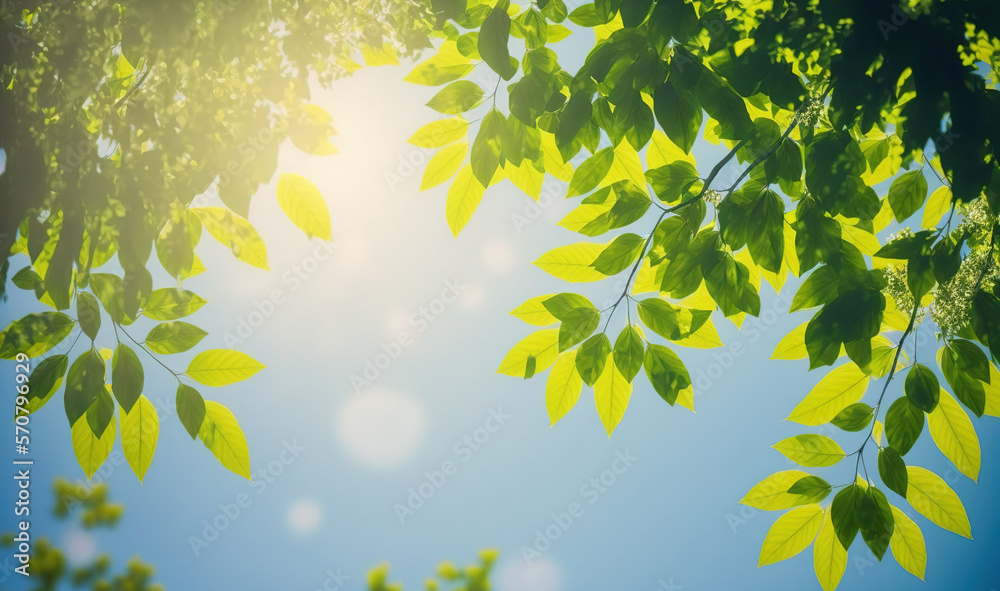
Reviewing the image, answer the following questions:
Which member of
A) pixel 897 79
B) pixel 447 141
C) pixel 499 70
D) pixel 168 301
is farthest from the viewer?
pixel 447 141

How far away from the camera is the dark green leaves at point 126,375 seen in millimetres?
1211

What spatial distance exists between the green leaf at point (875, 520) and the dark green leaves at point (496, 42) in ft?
4.31

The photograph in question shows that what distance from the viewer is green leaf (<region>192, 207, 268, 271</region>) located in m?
1.31

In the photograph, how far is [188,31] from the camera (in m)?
1.12

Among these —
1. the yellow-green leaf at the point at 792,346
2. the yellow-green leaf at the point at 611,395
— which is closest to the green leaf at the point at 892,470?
the yellow-green leaf at the point at 792,346

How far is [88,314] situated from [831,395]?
1.81 m

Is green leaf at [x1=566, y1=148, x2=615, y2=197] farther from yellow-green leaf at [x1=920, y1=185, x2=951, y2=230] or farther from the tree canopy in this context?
yellow-green leaf at [x1=920, y1=185, x2=951, y2=230]

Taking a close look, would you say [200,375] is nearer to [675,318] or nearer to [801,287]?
[675,318]

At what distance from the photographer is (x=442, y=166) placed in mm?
1430

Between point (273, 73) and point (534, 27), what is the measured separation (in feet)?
2.10

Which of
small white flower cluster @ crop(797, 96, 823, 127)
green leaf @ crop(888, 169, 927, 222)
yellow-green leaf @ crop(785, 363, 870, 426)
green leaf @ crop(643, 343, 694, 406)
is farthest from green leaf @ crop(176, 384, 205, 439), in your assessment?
green leaf @ crop(888, 169, 927, 222)

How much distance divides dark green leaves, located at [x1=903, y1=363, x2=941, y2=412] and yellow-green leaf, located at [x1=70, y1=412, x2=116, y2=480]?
6.37 feet

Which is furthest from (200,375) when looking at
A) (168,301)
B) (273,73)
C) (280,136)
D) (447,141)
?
(447,141)

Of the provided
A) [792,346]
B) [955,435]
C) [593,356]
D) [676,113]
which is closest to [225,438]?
[593,356]
